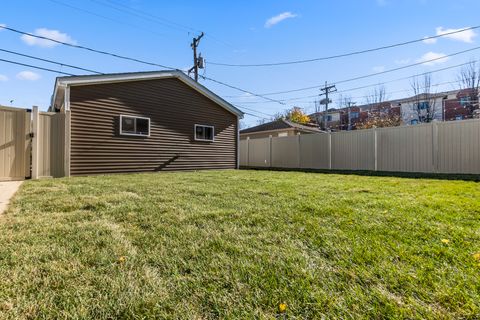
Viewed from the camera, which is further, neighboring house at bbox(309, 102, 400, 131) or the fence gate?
neighboring house at bbox(309, 102, 400, 131)

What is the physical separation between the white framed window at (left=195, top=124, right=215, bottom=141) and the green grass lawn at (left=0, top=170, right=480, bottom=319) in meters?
8.02

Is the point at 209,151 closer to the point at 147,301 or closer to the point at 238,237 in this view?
the point at 238,237

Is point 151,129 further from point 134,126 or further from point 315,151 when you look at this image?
point 315,151

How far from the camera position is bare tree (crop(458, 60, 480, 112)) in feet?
78.3

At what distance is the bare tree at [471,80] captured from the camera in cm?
2386

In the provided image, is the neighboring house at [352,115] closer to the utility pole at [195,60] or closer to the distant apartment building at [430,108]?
the distant apartment building at [430,108]

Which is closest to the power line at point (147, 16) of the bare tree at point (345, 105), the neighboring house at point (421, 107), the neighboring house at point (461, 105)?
the neighboring house at point (421, 107)

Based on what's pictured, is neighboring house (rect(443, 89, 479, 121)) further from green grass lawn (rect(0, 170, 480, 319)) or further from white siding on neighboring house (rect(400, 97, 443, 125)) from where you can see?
green grass lawn (rect(0, 170, 480, 319))

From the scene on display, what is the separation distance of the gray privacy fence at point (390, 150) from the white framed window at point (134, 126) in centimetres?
702

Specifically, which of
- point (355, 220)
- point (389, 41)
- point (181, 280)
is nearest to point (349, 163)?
point (389, 41)

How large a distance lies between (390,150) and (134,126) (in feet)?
30.5

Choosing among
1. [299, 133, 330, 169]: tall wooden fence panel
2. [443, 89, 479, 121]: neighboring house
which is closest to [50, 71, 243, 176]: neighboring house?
[299, 133, 330, 169]: tall wooden fence panel

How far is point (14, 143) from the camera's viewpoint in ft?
21.8

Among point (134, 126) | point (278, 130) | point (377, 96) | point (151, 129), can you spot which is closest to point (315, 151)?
point (151, 129)
